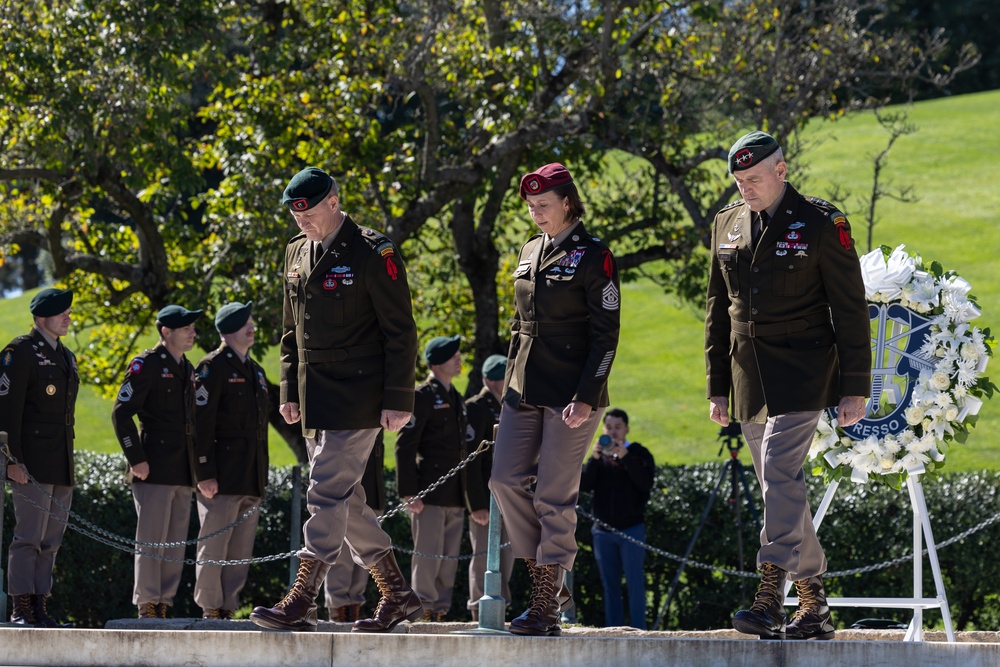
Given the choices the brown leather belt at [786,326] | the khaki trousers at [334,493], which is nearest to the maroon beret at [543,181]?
the brown leather belt at [786,326]

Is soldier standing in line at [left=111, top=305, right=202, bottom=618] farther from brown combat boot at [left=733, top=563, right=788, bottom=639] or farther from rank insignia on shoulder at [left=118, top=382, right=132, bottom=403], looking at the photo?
brown combat boot at [left=733, top=563, right=788, bottom=639]

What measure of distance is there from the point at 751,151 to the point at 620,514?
17.6 feet

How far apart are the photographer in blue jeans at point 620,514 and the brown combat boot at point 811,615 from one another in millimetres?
4828

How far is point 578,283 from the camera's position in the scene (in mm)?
6414

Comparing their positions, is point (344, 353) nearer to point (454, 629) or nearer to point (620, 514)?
point (454, 629)

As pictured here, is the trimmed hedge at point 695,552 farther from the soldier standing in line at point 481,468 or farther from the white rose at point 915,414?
the white rose at point 915,414

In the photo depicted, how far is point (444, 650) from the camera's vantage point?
18.7 feet

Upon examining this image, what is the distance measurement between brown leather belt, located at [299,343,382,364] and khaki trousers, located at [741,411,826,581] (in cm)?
194

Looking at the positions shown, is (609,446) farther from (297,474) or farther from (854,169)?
(854,169)

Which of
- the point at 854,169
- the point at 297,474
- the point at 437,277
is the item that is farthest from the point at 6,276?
the point at 297,474

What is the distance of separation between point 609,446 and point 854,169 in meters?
32.4

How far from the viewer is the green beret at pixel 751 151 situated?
6.07 m

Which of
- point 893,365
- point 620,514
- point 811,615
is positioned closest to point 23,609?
point 620,514

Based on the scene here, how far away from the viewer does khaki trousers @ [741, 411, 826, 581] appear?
19.5 ft
